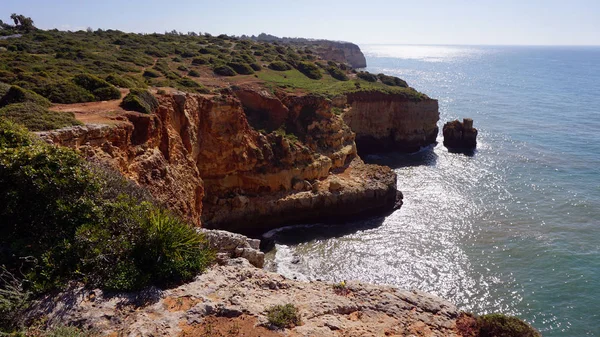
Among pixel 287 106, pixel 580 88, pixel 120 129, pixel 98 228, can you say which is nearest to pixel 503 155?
pixel 287 106

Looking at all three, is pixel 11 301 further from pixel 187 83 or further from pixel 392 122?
pixel 392 122

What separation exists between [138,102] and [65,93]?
375 cm

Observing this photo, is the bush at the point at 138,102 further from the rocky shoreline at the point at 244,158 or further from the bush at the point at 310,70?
the bush at the point at 310,70

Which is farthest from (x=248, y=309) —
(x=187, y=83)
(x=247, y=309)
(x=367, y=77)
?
(x=367, y=77)

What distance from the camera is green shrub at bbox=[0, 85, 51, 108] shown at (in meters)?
16.8

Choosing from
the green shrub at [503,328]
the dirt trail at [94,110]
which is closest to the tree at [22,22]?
the dirt trail at [94,110]

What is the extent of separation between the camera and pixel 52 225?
10.1 metres

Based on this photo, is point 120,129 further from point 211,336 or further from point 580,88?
point 580,88

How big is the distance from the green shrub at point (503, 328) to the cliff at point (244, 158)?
13889 mm

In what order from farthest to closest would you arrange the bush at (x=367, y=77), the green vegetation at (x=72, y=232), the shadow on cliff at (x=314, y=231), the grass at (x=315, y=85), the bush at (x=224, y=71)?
A: the bush at (x=367, y=77)
the grass at (x=315, y=85)
the bush at (x=224, y=71)
the shadow on cliff at (x=314, y=231)
the green vegetation at (x=72, y=232)

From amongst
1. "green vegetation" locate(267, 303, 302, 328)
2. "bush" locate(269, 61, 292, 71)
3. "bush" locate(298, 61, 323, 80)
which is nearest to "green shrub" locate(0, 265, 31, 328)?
"green vegetation" locate(267, 303, 302, 328)

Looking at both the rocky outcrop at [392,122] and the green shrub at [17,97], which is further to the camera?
the rocky outcrop at [392,122]

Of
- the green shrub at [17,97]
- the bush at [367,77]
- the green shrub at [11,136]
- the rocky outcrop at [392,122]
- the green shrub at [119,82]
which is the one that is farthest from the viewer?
the bush at [367,77]

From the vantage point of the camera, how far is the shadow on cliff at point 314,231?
28.4m
